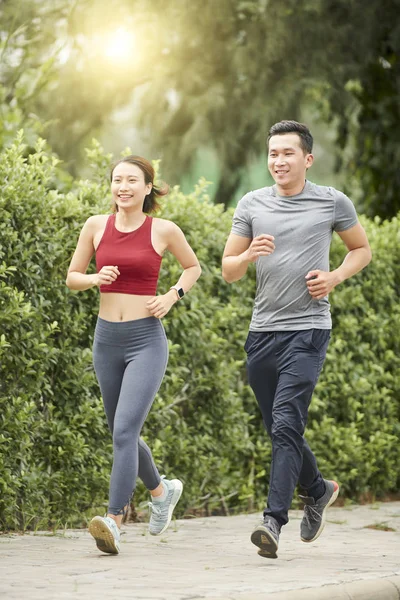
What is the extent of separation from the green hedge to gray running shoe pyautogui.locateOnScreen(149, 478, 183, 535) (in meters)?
0.83

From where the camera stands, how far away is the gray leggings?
19.4 feet

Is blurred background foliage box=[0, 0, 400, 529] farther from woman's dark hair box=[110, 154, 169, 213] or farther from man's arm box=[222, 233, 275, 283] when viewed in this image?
man's arm box=[222, 233, 275, 283]

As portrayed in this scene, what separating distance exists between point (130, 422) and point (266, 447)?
2841 millimetres

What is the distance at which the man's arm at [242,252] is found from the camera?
19.1 ft

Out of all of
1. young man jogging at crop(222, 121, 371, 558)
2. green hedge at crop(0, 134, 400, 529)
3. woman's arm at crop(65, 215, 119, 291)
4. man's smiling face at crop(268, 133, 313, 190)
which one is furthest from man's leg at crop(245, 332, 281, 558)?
green hedge at crop(0, 134, 400, 529)

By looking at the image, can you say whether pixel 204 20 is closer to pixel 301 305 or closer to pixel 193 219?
pixel 193 219

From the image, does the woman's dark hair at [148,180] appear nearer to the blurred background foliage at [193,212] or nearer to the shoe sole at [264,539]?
the blurred background foliage at [193,212]

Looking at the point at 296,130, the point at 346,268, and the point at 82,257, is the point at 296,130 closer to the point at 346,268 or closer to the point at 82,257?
the point at 346,268

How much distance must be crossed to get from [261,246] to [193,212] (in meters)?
2.36

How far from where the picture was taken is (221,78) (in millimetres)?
14602

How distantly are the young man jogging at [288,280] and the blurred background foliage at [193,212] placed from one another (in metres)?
1.42

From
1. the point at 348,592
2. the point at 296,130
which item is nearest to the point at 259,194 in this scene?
the point at 296,130

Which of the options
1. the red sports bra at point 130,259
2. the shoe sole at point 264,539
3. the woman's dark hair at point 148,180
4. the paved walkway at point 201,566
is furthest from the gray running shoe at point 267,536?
the woman's dark hair at point 148,180

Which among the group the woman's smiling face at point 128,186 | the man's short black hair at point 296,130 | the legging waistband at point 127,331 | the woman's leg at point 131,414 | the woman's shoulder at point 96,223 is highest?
the man's short black hair at point 296,130
